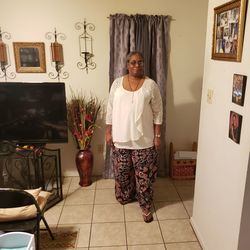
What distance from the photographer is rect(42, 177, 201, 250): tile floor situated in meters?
2.20

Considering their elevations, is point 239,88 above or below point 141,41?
below

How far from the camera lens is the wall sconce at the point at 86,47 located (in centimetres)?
291

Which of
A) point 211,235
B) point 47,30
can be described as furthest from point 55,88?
point 211,235

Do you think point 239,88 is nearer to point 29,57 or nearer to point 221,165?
point 221,165

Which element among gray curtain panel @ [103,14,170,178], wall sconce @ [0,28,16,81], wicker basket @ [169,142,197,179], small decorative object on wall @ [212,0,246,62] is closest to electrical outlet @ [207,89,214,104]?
small decorative object on wall @ [212,0,246,62]

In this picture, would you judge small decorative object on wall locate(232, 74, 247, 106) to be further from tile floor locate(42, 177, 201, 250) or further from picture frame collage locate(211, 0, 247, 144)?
tile floor locate(42, 177, 201, 250)

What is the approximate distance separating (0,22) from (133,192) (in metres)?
2.28

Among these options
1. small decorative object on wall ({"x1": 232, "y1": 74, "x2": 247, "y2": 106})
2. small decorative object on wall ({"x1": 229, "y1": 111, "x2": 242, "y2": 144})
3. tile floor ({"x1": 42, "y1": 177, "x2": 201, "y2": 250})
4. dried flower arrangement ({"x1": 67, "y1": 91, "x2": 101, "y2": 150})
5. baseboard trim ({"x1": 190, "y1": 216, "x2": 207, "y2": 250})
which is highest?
small decorative object on wall ({"x1": 232, "y1": 74, "x2": 247, "y2": 106})

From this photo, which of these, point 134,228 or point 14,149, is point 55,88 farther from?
point 134,228

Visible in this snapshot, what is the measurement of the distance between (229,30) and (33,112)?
1.99m

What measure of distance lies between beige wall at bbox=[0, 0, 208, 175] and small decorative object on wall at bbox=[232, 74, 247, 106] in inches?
63.7

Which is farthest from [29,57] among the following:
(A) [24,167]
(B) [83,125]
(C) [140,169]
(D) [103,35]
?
(C) [140,169]

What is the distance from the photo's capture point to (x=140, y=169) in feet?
8.14

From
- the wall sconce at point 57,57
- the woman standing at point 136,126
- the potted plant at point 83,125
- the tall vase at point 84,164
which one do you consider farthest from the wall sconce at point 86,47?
the tall vase at point 84,164
